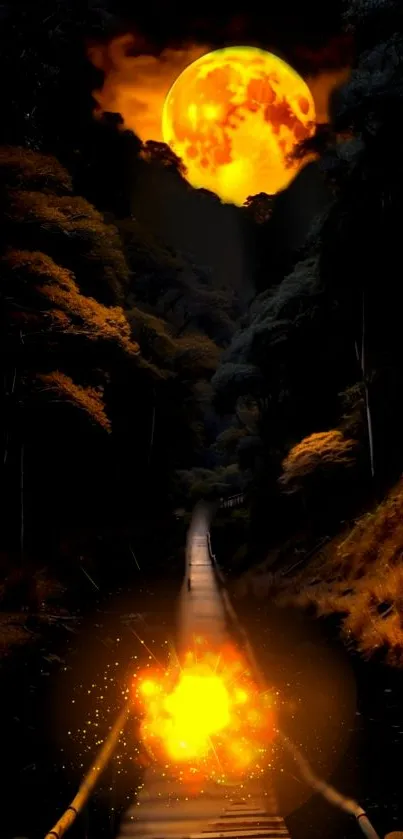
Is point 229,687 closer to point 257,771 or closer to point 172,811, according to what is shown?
point 257,771

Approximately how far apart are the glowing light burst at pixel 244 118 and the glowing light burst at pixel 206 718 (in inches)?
401

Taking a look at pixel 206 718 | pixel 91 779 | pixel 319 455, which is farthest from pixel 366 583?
pixel 91 779

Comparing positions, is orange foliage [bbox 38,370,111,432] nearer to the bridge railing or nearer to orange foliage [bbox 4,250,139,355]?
orange foliage [bbox 4,250,139,355]

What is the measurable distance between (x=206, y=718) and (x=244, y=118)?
11.7 meters

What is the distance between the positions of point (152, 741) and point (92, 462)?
20169 millimetres

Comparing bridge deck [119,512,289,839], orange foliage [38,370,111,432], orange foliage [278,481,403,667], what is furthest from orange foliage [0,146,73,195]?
bridge deck [119,512,289,839]

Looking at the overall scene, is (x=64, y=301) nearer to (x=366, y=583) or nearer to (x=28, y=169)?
(x=28, y=169)

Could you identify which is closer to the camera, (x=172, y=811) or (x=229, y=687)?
(x=172, y=811)

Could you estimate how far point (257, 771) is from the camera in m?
6.55

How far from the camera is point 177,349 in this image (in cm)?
2803

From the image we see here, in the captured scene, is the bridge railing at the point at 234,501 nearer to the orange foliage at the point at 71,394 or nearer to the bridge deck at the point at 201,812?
the orange foliage at the point at 71,394

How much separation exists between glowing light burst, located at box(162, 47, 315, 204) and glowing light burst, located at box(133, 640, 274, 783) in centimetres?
1019

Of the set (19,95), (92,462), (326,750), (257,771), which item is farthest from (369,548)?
(92,462)

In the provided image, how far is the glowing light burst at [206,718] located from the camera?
22.2 ft
